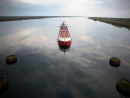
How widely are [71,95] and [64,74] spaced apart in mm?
4339

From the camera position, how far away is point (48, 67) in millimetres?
16609

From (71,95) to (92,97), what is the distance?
2794mm

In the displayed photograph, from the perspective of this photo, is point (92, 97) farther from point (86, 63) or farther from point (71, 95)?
point (86, 63)

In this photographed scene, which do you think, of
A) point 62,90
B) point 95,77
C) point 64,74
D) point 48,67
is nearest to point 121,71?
point 95,77

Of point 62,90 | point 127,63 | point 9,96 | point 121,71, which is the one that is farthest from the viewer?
point 127,63

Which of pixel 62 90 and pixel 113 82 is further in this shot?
pixel 113 82

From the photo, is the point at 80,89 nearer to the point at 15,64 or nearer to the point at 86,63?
the point at 86,63

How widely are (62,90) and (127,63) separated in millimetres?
15816


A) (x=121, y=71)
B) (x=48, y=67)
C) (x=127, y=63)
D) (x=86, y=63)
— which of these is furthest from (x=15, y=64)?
(x=127, y=63)

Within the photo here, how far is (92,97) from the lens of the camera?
10570 mm

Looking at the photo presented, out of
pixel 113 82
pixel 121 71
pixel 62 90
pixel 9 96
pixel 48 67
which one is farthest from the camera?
pixel 48 67

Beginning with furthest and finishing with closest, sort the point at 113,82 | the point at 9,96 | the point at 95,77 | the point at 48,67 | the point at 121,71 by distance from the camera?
the point at 48,67 → the point at 121,71 → the point at 95,77 → the point at 113,82 → the point at 9,96

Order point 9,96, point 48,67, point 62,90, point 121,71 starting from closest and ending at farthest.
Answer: point 9,96 < point 62,90 < point 121,71 < point 48,67

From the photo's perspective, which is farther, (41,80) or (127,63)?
(127,63)
